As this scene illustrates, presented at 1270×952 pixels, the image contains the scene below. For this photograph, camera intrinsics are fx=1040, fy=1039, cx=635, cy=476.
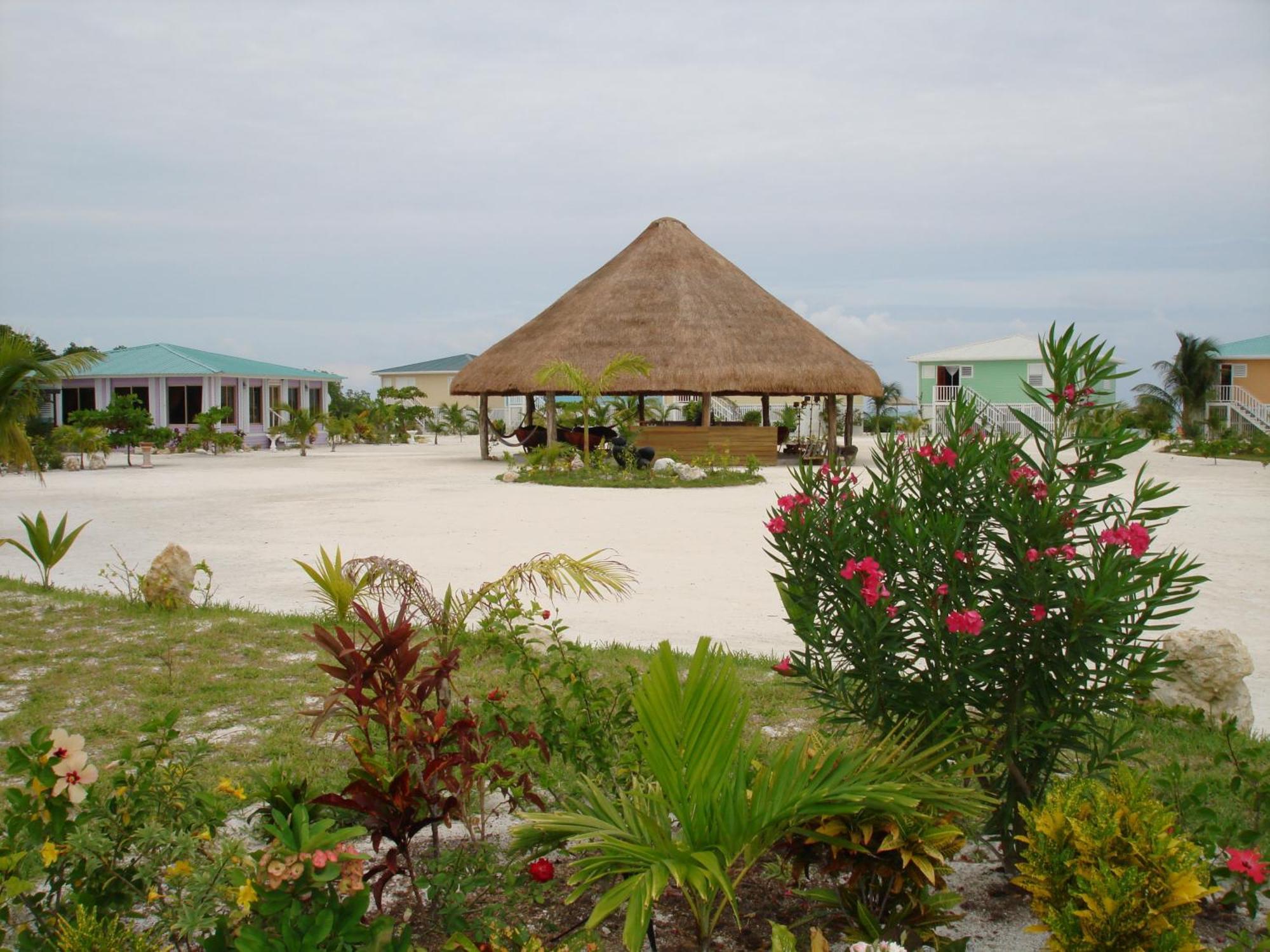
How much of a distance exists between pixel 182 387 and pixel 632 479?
69.8 ft

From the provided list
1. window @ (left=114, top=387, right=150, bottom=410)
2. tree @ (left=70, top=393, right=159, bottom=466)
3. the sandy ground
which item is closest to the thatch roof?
the sandy ground

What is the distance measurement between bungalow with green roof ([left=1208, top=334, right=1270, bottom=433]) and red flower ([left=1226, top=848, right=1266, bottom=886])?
128ft

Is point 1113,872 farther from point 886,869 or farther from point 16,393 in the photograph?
point 16,393

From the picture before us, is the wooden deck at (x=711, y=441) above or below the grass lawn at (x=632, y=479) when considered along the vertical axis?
above

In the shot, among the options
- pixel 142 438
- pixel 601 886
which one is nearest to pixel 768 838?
pixel 601 886

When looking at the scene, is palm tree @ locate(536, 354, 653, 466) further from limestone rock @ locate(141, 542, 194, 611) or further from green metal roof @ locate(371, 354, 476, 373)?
green metal roof @ locate(371, 354, 476, 373)

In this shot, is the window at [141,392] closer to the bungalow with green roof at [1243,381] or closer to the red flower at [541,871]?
the red flower at [541,871]

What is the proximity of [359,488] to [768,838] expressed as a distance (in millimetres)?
16236

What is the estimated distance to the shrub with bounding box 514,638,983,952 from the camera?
2.32 metres

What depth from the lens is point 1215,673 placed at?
4703 mm

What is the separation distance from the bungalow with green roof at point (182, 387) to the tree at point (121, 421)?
15.7 ft

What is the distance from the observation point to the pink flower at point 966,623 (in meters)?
2.65

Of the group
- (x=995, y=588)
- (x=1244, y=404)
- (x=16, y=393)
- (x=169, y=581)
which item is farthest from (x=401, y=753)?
(x=1244, y=404)

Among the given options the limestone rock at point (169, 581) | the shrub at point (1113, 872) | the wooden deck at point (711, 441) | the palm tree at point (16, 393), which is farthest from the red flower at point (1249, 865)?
the wooden deck at point (711, 441)
